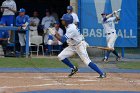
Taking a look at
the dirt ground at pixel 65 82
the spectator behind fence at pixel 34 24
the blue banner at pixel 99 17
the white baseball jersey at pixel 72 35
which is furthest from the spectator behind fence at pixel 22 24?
the white baseball jersey at pixel 72 35

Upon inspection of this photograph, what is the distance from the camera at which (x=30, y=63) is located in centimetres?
1712

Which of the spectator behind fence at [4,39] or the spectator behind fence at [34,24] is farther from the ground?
the spectator behind fence at [34,24]

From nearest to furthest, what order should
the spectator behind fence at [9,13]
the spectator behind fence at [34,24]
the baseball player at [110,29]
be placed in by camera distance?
the baseball player at [110,29], the spectator behind fence at [9,13], the spectator behind fence at [34,24]

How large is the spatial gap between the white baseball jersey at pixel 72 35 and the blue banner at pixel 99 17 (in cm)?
614

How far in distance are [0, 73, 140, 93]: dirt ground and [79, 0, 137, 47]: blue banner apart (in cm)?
542

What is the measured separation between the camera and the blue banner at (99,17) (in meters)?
19.9

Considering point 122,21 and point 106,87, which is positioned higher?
point 122,21

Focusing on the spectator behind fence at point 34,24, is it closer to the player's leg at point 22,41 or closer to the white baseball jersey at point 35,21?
the white baseball jersey at point 35,21

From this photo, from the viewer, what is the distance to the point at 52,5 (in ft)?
74.1

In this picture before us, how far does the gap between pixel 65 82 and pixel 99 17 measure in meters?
7.88

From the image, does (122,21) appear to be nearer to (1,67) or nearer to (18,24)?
(18,24)

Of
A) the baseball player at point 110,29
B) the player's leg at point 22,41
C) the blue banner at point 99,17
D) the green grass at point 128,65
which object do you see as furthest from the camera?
the blue banner at point 99,17

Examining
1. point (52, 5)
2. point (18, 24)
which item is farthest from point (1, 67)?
point (52, 5)

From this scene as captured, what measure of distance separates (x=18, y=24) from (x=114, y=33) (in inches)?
149
